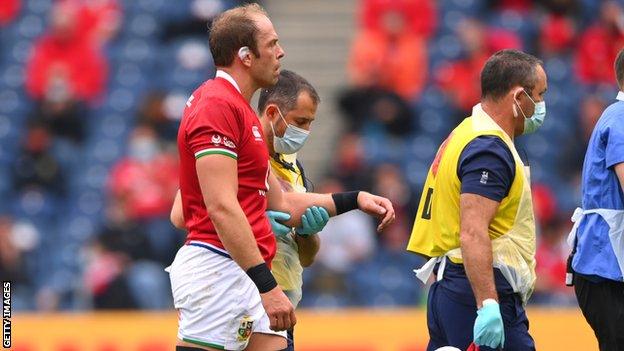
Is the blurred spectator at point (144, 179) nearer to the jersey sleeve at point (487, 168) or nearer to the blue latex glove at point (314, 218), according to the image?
the blue latex glove at point (314, 218)

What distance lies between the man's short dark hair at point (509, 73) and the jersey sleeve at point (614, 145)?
1.36ft

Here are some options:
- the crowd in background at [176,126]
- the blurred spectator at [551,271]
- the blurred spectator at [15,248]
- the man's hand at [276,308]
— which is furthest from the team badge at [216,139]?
the blurred spectator at [15,248]

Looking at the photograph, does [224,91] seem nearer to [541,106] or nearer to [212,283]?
[212,283]

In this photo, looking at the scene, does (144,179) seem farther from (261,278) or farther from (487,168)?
(261,278)

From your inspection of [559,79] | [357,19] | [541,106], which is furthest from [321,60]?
[541,106]

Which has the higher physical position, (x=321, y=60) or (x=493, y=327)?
(x=321, y=60)

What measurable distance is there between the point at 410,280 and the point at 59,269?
329 centimetres

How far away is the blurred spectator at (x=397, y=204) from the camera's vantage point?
12688mm

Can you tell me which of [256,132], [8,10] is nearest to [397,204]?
[8,10]

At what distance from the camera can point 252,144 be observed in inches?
223

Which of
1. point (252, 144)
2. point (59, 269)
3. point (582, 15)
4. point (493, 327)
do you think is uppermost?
point (582, 15)

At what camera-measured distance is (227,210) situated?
5.44m

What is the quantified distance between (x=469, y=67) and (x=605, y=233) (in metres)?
7.96

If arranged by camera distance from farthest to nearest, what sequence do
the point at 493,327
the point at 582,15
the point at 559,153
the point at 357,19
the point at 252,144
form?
1. the point at 357,19
2. the point at 582,15
3. the point at 559,153
4. the point at 493,327
5. the point at 252,144
